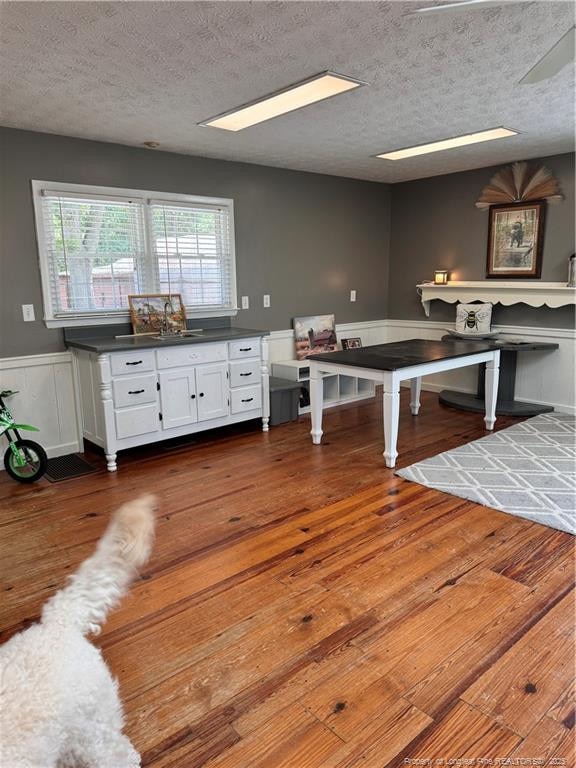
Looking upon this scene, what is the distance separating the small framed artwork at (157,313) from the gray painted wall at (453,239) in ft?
9.38

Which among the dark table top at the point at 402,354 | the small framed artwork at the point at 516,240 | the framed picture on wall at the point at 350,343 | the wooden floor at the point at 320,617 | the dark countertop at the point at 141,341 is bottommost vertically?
the wooden floor at the point at 320,617

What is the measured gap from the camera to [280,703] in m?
1.66

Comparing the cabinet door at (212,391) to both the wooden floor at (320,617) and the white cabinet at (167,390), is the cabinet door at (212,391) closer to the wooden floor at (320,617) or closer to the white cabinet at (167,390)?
the white cabinet at (167,390)

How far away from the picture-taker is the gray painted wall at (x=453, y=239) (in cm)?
469

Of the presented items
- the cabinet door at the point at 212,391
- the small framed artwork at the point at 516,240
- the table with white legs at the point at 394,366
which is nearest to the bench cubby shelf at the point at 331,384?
the table with white legs at the point at 394,366

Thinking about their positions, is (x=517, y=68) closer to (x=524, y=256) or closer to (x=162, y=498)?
(x=524, y=256)

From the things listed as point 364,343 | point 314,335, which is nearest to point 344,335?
point 364,343

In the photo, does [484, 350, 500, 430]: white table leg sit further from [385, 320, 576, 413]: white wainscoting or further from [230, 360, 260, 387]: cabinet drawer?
[230, 360, 260, 387]: cabinet drawer

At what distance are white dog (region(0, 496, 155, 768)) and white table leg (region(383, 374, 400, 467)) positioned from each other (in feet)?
9.03

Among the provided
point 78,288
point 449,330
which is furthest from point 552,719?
point 449,330

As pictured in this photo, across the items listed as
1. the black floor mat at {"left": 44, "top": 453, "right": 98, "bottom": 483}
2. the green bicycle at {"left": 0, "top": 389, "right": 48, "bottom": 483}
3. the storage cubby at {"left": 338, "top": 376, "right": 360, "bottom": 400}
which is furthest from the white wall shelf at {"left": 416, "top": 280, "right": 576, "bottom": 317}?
the green bicycle at {"left": 0, "top": 389, "right": 48, "bottom": 483}

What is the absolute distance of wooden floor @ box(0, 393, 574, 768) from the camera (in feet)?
5.07

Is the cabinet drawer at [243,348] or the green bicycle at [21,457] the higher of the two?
the cabinet drawer at [243,348]

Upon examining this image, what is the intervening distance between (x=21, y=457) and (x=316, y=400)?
2.12m
